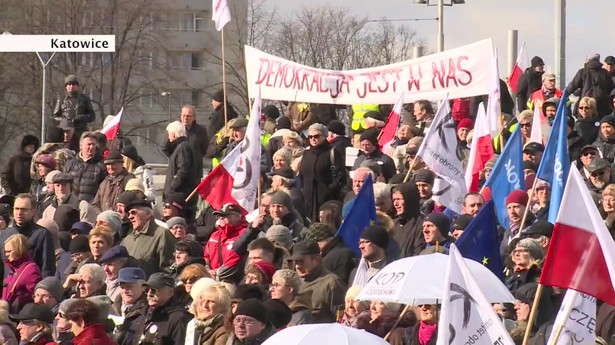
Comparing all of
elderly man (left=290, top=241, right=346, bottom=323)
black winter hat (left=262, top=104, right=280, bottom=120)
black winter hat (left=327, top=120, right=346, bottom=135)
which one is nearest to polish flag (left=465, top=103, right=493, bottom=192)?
black winter hat (left=327, top=120, right=346, bottom=135)

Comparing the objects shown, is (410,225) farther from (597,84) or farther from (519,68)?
(519,68)

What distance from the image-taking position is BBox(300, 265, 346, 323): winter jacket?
513 inches

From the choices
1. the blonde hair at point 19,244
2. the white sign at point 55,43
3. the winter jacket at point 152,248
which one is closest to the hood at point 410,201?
the winter jacket at point 152,248

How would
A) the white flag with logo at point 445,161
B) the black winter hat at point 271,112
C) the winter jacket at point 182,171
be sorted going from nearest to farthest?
the white flag with logo at point 445,161 < the winter jacket at point 182,171 < the black winter hat at point 271,112

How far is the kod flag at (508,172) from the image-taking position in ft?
52.9

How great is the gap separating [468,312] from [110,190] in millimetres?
9137

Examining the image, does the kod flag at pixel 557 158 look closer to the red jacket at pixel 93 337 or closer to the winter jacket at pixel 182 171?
the red jacket at pixel 93 337

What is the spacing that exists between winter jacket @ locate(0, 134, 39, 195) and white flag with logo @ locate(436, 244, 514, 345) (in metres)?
11.8

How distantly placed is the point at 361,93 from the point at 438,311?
9.43 meters

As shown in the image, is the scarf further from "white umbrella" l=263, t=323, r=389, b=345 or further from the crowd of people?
"white umbrella" l=263, t=323, r=389, b=345

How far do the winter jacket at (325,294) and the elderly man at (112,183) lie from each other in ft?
17.7

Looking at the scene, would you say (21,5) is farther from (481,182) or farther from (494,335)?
(494,335)

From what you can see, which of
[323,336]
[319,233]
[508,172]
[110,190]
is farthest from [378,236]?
[110,190]

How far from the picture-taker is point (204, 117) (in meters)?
82.6
